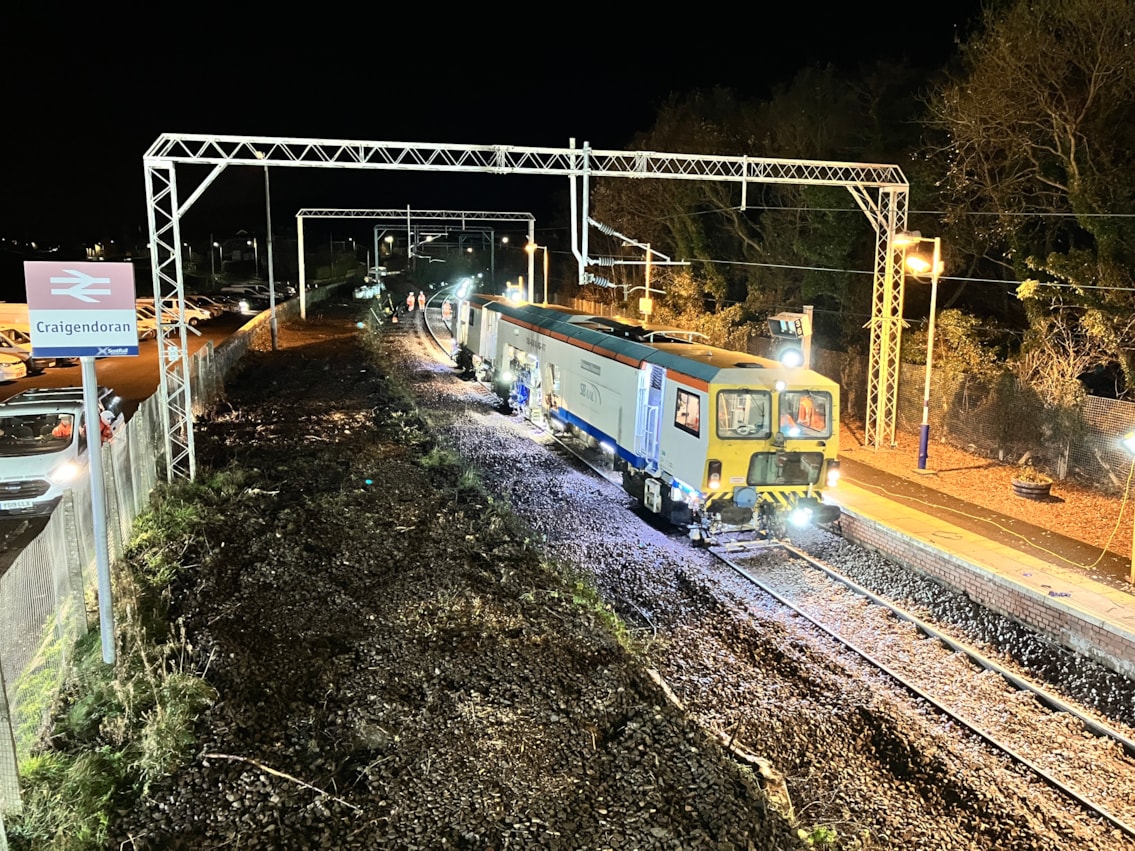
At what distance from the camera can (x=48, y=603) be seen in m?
7.15

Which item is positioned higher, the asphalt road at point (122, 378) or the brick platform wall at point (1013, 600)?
the asphalt road at point (122, 378)

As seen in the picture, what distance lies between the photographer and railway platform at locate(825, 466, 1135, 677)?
32.9 ft

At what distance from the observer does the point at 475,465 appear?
18.0 meters

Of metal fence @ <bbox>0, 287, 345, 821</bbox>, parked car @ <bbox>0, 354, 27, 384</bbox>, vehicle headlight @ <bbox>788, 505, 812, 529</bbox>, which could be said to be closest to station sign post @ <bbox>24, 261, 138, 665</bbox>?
metal fence @ <bbox>0, 287, 345, 821</bbox>

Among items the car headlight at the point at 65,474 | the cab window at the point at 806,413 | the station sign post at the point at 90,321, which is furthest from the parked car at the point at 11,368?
the cab window at the point at 806,413

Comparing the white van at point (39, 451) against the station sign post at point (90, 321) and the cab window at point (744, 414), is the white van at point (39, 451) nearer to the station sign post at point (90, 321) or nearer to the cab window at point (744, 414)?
the station sign post at point (90, 321)

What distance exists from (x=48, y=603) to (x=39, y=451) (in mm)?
6967

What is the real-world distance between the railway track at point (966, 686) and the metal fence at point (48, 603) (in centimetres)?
824

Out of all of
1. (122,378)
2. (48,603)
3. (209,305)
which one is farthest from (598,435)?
(209,305)

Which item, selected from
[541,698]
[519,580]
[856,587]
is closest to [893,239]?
[856,587]

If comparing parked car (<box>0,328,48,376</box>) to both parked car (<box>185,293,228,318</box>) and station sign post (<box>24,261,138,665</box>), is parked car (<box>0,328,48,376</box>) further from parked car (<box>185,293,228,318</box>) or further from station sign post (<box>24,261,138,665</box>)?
station sign post (<box>24,261,138,665</box>)

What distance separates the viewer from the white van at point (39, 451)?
12.4 metres

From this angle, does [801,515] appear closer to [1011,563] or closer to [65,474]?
[1011,563]

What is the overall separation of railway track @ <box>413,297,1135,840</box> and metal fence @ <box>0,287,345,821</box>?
27.0ft
